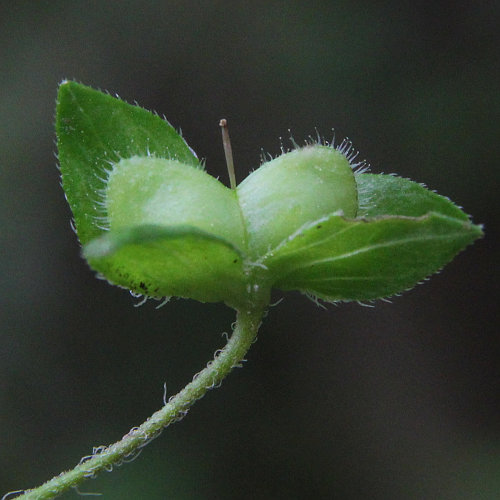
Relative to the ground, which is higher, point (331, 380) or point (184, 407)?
point (331, 380)

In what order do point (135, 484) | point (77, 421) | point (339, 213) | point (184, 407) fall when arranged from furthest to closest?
point (77, 421) < point (135, 484) < point (184, 407) < point (339, 213)

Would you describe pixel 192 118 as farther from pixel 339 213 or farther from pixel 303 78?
pixel 339 213

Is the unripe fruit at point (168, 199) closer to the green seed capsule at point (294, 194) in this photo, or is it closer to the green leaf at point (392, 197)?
the green seed capsule at point (294, 194)

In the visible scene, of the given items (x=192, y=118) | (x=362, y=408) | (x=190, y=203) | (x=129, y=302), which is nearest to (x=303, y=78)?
(x=192, y=118)

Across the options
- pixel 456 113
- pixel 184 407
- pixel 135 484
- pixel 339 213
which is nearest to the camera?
pixel 339 213

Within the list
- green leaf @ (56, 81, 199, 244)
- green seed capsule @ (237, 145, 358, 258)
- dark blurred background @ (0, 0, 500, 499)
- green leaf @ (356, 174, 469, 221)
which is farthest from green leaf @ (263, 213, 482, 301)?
dark blurred background @ (0, 0, 500, 499)

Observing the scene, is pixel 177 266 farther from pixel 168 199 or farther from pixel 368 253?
pixel 368 253

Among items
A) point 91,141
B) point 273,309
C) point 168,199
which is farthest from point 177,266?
point 273,309
